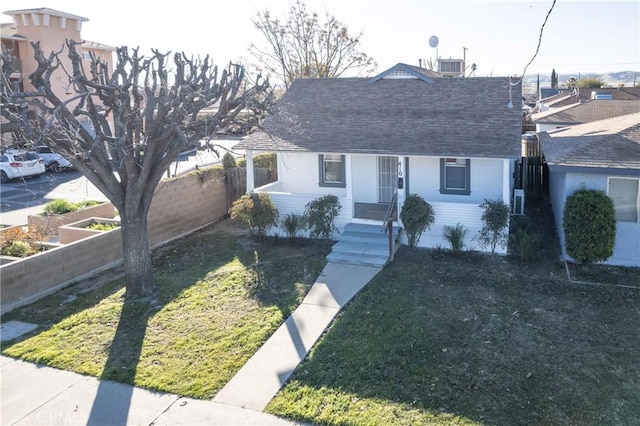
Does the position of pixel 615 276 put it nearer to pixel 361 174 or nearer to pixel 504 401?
pixel 504 401

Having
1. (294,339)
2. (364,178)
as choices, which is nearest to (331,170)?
(364,178)

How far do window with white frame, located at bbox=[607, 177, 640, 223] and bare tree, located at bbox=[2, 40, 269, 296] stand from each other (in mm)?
8270

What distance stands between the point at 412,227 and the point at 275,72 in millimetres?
22200

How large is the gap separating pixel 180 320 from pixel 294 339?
239 centimetres

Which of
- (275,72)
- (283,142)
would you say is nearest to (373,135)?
(283,142)

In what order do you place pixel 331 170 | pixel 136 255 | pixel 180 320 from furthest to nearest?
pixel 331 170 → pixel 136 255 → pixel 180 320

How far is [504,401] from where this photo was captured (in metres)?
6.87

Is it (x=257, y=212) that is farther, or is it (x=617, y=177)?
(x=257, y=212)

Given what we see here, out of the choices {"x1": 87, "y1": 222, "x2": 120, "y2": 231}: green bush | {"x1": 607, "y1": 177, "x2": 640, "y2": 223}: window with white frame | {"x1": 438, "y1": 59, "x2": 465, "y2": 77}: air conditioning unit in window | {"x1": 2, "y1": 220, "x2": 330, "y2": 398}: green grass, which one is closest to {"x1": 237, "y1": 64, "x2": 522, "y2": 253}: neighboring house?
{"x1": 607, "y1": 177, "x2": 640, "y2": 223}: window with white frame

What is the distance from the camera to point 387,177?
15.5 metres

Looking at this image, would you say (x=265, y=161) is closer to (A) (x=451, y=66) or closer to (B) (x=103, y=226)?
(B) (x=103, y=226)

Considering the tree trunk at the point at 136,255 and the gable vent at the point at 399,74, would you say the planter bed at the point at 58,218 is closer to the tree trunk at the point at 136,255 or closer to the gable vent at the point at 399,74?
the tree trunk at the point at 136,255

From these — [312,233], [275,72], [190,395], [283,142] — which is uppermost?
[275,72]

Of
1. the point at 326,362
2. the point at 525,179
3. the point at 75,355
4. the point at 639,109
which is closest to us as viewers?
the point at 326,362
